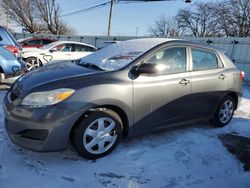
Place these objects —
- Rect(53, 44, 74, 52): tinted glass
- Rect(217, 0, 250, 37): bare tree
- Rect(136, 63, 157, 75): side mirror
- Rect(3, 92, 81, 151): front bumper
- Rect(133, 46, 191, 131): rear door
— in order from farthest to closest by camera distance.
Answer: Rect(217, 0, 250, 37): bare tree
Rect(53, 44, 74, 52): tinted glass
Rect(133, 46, 191, 131): rear door
Rect(136, 63, 157, 75): side mirror
Rect(3, 92, 81, 151): front bumper

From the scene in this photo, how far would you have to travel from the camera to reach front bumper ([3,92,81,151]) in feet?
10.9

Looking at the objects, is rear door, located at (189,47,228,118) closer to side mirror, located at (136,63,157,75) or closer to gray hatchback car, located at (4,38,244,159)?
gray hatchback car, located at (4,38,244,159)

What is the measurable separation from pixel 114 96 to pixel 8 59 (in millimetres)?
4220

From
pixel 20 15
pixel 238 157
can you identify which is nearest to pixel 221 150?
pixel 238 157

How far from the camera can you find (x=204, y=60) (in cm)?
498

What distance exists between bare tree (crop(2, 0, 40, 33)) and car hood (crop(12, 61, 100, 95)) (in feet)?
134

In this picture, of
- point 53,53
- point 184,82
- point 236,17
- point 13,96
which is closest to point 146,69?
point 184,82

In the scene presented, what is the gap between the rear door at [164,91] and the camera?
3994mm

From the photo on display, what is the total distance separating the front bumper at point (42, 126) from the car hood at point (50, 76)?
313 millimetres

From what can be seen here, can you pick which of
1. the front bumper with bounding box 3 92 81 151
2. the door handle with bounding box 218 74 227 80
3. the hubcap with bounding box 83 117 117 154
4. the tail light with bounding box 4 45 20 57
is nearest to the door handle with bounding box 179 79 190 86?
the door handle with bounding box 218 74 227 80

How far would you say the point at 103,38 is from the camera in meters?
22.0

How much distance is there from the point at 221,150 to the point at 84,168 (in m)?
2.06

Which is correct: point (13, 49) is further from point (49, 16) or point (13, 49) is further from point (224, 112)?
point (49, 16)

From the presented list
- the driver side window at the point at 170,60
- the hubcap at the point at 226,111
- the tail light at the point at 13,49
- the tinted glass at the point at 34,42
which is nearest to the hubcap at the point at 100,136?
the driver side window at the point at 170,60
